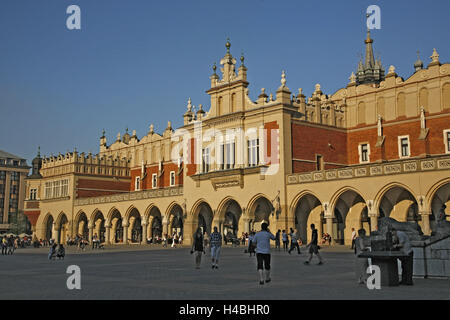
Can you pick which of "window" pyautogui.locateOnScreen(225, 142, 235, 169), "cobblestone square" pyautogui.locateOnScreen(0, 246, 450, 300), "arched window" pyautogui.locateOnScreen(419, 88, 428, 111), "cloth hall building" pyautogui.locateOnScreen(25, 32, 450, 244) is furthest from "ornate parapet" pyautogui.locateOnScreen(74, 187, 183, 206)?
"cobblestone square" pyautogui.locateOnScreen(0, 246, 450, 300)

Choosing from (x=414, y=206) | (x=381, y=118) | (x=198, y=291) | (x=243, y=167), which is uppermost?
(x=381, y=118)

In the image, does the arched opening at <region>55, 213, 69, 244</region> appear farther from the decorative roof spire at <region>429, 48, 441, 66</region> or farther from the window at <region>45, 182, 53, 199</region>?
the decorative roof spire at <region>429, 48, 441, 66</region>

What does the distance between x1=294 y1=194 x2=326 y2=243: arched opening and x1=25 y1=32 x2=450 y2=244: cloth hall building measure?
3.1 inches

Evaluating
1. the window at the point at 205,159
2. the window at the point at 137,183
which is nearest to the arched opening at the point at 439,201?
the window at the point at 205,159

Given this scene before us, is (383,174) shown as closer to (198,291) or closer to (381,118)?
(381,118)

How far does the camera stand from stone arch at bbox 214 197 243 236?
44094mm

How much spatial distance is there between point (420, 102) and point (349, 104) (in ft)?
22.8

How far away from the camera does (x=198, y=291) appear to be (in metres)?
11.5

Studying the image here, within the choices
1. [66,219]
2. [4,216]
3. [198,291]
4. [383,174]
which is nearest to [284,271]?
[198,291]

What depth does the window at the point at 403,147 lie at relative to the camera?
4194 cm

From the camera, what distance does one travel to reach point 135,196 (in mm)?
53469

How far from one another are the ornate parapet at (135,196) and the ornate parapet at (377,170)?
45.6 feet

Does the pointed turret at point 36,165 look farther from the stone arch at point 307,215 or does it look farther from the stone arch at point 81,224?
the stone arch at point 307,215

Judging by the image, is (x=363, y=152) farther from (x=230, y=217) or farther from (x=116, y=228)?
(x=116, y=228)
